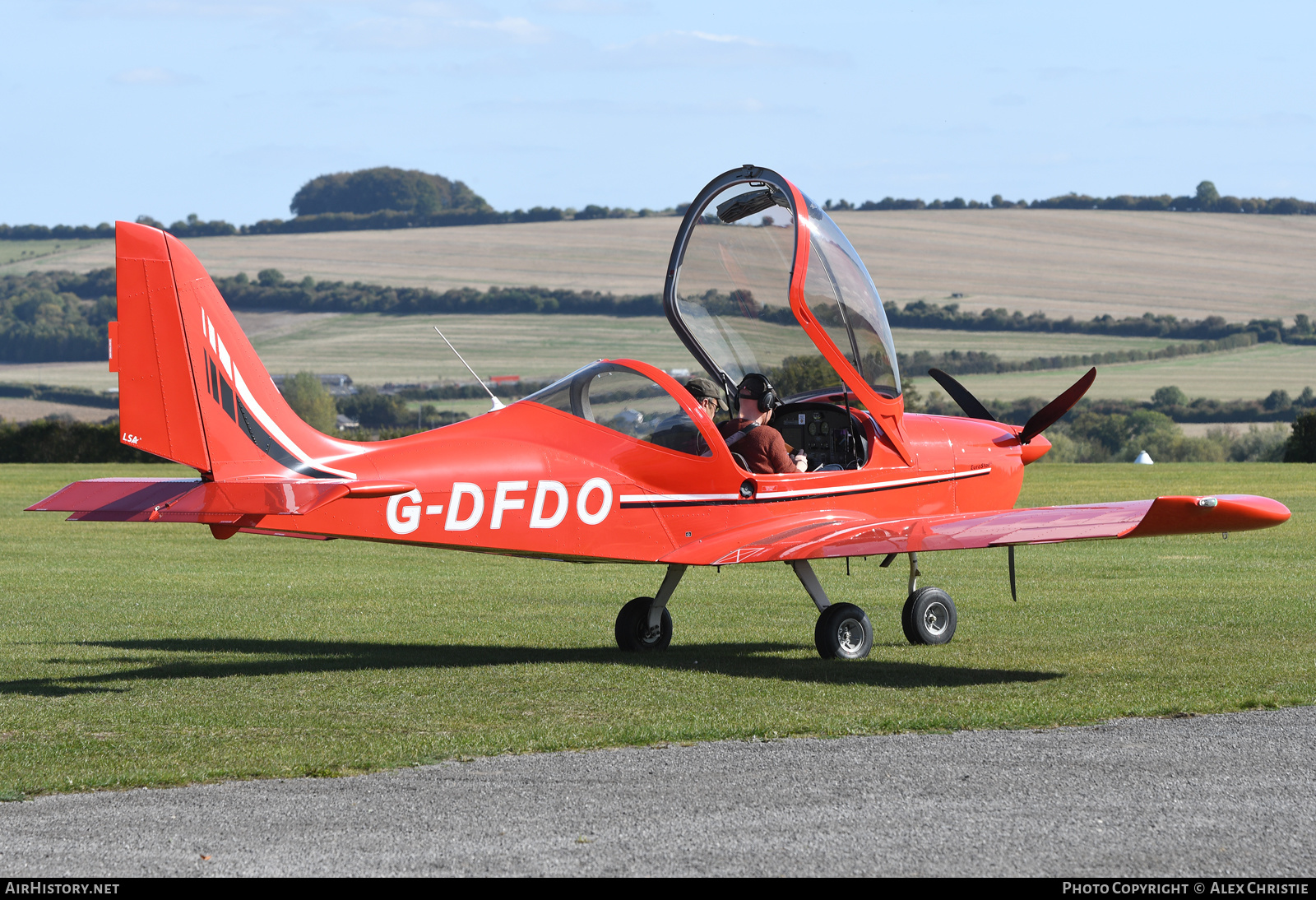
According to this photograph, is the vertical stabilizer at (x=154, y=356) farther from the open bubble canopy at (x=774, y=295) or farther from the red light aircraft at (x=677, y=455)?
the open bubble canopy at (x=774, y=295)

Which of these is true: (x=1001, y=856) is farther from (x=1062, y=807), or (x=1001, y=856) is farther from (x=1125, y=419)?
(x=1125, y=419)

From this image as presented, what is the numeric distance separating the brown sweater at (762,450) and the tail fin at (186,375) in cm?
328

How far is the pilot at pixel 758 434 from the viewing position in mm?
11016

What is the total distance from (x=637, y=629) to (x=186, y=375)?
4.40 meters

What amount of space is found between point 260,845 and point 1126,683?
5994 millimetres

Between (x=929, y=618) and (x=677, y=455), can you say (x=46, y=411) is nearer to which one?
(x=677, y=455)

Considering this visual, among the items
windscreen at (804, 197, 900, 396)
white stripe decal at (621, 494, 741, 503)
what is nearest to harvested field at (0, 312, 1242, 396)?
windscreen at (804, 197, 900, 396)

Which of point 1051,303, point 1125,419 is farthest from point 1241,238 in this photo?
point 1125,419

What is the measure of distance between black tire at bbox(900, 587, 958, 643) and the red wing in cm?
85

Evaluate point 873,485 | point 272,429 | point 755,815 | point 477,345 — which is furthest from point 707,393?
point 477,345

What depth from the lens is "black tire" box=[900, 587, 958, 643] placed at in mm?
11508

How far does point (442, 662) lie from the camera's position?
36.1ft

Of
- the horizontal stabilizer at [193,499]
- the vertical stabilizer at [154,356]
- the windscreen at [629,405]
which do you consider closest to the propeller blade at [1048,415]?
the windscreen at [629,405]

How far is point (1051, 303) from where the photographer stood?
94438mm
